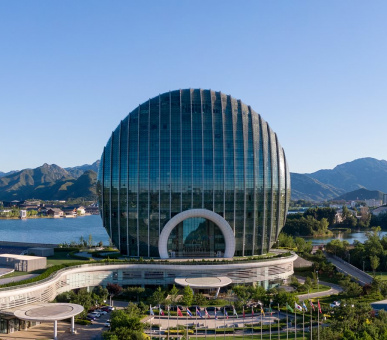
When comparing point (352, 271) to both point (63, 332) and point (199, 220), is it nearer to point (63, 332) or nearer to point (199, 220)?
point (199, 220)

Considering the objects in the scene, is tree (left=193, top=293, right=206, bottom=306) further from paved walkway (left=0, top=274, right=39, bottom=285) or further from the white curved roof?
paved walkway (left=0, top=274, right=39, bottom=285)

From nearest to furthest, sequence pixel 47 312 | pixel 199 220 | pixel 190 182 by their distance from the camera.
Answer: pixel 47 312 → pixel 190 182 → pixel 199 220

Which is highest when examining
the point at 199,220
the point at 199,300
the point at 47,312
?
the point at 199,220

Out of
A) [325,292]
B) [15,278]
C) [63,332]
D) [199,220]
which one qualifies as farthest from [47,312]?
[325,292]

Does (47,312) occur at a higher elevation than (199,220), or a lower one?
lower

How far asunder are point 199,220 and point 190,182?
770cm

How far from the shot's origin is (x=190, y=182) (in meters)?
79.9

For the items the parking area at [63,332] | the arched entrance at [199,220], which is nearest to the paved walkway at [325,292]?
the arched entrance at [199,220]

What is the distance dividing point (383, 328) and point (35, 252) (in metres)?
61.3

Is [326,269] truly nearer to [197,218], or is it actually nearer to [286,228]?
[197,218]

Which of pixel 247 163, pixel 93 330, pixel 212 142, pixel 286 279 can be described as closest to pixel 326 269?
pixel 286 279

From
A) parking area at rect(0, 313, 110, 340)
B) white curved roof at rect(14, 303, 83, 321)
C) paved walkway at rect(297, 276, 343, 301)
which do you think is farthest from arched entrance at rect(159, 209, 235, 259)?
white curved roof at rect(14, 303, 83, 321)

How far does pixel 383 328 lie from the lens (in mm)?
45094

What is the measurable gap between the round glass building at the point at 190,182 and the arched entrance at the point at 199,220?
181mm
